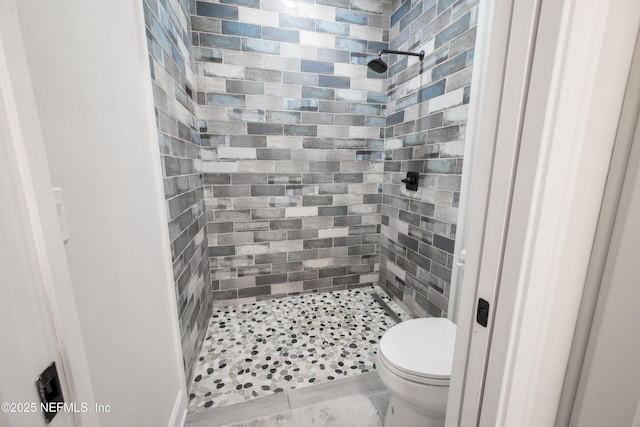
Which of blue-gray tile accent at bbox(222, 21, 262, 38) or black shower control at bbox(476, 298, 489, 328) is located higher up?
blue-gray tile accent at bbox(222, 21, 262, 38)

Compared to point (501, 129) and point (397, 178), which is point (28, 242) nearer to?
point (501, 129)

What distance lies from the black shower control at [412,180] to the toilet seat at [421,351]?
102 cm

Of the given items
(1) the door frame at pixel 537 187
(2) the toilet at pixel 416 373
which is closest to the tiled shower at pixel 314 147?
(2) the toilet at pixel 416 373

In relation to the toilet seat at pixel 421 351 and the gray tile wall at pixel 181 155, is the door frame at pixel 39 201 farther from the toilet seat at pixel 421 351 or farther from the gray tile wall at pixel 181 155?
the toilet seat at pixel 421 351

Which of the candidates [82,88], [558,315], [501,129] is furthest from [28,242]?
[558,315]

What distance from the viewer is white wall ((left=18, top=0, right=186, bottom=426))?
1.81 feet

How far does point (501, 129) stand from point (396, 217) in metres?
1.81

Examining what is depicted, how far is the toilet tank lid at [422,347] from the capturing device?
1.01 meters

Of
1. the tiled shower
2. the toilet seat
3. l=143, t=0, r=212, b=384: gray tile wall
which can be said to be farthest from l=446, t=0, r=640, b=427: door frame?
l=143, t=0, r=212, b=384: gray tile wall

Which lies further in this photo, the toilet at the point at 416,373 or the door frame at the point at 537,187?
the toilet at the point at 416,373

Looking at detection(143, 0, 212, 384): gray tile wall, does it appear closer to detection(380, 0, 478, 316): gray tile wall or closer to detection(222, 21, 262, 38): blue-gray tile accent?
detection(222, 21, 262, 38): blue-gray tile accent

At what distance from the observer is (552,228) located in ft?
1.50


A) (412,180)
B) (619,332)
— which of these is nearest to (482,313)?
(619,332)

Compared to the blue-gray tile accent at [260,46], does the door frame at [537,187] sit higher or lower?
lower
